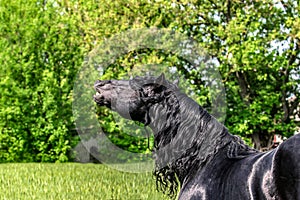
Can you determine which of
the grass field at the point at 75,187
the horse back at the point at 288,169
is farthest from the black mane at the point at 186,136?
the grass field at the point at 75,187

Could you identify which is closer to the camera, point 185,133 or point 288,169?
point 288,169

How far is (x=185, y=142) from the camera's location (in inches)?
150

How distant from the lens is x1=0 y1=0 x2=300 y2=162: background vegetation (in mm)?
14984

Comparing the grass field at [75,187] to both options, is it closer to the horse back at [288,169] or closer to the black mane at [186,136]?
the black mane at [186,136]

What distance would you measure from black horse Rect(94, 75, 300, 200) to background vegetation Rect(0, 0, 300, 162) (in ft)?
27.8

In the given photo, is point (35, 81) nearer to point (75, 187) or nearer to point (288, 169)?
point (75, 187)

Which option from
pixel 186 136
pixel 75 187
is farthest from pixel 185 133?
pixel 75 187

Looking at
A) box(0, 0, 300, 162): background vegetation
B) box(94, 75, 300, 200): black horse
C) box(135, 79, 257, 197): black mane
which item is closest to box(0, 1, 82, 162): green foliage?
box(0, 0, 300, 162): background vegetation

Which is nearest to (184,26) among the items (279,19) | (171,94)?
(279,19)

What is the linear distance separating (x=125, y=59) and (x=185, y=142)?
972cm

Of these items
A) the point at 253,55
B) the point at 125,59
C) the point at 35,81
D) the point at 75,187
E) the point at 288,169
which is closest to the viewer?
the point at 288,169

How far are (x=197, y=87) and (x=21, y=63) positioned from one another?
9087 mm

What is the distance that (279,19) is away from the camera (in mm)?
15688

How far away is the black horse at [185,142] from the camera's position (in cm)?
349
